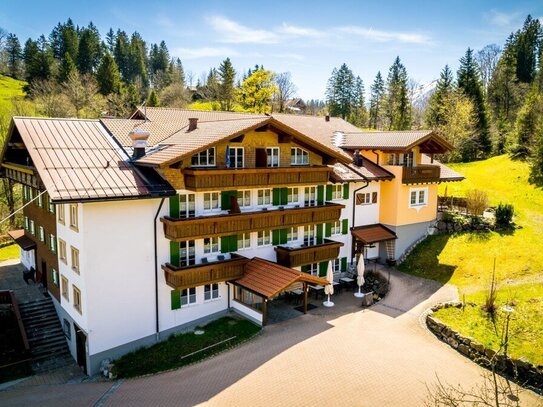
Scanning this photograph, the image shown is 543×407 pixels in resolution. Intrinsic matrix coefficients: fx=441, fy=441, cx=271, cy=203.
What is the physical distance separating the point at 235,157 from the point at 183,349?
1063cm

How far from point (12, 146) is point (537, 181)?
46406 mm

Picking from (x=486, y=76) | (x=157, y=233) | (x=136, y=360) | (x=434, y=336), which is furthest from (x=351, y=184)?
(x=486, y=76)

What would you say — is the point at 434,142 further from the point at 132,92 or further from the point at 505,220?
the point at 132,92

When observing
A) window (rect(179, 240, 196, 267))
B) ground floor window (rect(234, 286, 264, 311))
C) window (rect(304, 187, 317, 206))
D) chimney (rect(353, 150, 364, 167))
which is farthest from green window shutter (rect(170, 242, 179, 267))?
chimney (rect(353, 150, 364, 167))

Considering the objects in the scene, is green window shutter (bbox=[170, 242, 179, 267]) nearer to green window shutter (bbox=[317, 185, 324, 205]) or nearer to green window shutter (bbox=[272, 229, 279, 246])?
green window shutter (bbox=[272, 229, 279, 246])

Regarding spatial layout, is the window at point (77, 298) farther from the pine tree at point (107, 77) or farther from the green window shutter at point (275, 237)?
the pine tree at point (107, 77)

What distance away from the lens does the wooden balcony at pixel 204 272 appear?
72.8 feet

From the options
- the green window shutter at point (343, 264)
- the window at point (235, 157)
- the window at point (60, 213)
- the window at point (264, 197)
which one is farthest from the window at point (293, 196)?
the window at point (60, 213)

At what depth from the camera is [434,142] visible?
33.1m

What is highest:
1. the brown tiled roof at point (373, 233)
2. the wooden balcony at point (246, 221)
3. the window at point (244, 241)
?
the wooden balcony at point (246, 221)

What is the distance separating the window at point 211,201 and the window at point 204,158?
161 cm

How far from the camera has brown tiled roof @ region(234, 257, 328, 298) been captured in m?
22.5

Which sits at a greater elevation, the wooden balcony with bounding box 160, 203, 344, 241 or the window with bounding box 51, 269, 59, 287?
the wooden balcony with bounding box 160, 203, 344, 241

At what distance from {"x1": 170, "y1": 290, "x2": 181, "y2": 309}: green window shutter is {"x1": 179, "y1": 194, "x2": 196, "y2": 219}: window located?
12.9 ft
